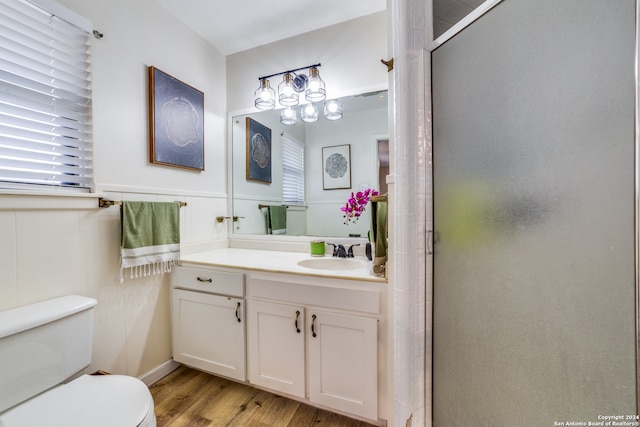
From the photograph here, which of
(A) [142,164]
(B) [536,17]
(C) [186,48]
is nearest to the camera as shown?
(B) [536,17]

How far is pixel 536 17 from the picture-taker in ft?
2.12

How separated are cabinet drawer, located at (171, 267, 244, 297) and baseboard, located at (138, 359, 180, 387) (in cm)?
53

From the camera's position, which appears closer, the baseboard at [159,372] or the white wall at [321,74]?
the baseboard at [159,372]

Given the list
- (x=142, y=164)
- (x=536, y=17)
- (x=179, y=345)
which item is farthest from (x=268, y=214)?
(x=536, y=17)

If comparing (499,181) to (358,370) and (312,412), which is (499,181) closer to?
(358,370)

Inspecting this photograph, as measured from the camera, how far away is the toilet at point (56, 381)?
83 cm

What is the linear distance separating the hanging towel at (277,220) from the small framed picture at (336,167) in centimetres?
42

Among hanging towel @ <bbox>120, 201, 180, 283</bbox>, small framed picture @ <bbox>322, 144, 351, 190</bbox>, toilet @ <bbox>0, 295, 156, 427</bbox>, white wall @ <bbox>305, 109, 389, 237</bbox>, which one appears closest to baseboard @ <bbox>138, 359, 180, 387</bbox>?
toilet @ <bbox>0, 295, 156, 427</bbox>

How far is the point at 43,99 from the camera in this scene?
1179 mm

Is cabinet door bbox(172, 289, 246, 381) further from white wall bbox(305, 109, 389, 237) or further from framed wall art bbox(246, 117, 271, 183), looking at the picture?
framed wall art bbox(246, 117, 271, 183)

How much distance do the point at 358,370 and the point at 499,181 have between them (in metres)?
1.05

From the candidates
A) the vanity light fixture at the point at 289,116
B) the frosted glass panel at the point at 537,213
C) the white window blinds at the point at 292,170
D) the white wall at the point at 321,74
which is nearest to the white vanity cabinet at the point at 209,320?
the white wall at the point at 321,74

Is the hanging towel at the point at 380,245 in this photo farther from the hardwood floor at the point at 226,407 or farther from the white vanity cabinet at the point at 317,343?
the hardwood floor at the point at 226,407

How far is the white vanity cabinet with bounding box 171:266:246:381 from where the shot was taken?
149 cm
